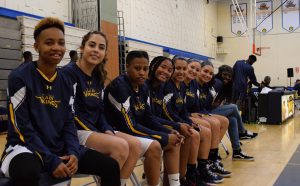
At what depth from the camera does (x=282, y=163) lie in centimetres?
419

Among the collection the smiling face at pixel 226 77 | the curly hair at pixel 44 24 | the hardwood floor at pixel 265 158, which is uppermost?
the curly hair at pixel 44 24

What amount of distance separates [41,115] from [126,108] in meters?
0.80

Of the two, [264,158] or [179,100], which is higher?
[179,100]

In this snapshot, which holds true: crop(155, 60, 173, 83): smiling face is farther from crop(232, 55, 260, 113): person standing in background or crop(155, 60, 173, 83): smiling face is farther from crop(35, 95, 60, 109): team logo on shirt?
crop(232, 55, 260, 113): person standing in background

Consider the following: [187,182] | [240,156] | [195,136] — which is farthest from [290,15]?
[187,182]

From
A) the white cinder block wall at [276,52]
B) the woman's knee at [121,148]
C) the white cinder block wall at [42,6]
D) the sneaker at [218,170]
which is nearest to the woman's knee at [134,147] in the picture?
the woman's knee at [121,148]

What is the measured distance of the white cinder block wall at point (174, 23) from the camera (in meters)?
11.6

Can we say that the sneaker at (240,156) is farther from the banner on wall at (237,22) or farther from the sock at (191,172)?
the banner on wall at (237,22)

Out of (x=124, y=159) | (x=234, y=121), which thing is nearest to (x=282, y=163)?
(x=234, y=121)

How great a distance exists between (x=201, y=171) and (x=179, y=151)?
0.61 metres

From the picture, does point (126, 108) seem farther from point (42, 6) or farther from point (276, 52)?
point (276, 52)

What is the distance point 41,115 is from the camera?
1825mm

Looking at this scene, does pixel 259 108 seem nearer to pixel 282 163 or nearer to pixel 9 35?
pixel 282 163

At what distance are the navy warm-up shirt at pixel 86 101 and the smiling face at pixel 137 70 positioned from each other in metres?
0.35
